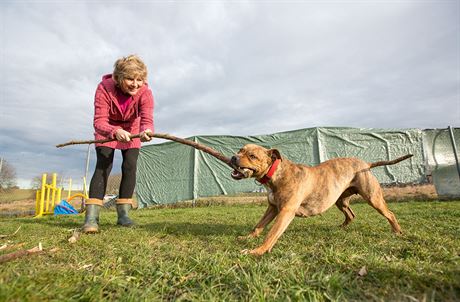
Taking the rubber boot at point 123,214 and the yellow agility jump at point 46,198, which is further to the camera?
the yellow agility jump at point 46,198

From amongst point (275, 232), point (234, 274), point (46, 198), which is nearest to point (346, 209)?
point (275, 232)

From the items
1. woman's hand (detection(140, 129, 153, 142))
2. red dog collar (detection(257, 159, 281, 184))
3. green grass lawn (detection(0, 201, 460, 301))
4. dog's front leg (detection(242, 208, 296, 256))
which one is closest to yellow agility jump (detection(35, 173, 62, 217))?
woman's hand (detection(140, 129, 153, 142))

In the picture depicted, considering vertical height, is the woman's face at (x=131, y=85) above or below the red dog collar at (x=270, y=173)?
above

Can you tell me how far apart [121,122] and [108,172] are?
75 cm

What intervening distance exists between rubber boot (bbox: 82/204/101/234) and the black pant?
156 mm

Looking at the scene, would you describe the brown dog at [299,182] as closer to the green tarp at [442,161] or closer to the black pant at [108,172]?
the black pant at [108,172]

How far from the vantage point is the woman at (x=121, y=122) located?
142 inches

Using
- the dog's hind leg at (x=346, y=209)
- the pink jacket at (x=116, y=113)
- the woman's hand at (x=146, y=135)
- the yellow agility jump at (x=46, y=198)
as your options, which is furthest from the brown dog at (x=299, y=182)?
the yellow agility jump at (x=46, y=198)

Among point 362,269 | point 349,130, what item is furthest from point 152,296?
point 349,130

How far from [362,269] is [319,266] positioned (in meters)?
0.26

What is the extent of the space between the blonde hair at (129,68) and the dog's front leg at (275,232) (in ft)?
8.52

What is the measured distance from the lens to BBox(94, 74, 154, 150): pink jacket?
3725 mm

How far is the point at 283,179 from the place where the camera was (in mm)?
3082

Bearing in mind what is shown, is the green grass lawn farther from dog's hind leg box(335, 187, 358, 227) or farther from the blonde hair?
the blonde hair
